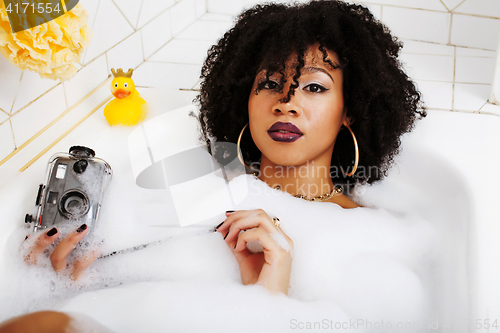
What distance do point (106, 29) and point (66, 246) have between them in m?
0.85

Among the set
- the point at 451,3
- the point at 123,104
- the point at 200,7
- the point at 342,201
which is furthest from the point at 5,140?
the point at 451,3

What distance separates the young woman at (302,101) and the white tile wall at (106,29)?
432 mm

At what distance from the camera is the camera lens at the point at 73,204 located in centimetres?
95

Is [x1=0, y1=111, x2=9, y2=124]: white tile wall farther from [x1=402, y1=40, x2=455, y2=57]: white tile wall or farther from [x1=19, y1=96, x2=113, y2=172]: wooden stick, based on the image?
[x1=402, y1=40, x2=455, y2=57]: white tile wall

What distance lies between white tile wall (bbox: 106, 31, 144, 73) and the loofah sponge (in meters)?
0.46

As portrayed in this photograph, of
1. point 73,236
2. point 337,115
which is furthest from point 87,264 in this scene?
point 337,115

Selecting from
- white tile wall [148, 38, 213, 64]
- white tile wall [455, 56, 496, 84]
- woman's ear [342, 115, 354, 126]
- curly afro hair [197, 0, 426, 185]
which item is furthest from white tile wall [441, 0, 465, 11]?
woman's ear [342, 115, 354, 126]

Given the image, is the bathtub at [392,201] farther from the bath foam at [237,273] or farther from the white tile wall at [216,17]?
the white tile wall at [216,17]

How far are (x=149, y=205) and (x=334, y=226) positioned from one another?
1.56ft

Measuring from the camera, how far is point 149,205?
1.15m

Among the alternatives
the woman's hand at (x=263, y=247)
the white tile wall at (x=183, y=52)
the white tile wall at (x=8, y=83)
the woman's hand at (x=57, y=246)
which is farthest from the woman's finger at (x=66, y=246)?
the white tile wall at (x=183, y=52)

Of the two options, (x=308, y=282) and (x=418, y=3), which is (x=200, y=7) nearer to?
(x=418, y=3)

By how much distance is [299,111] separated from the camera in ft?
3.26

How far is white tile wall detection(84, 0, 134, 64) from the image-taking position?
1.42 metres
